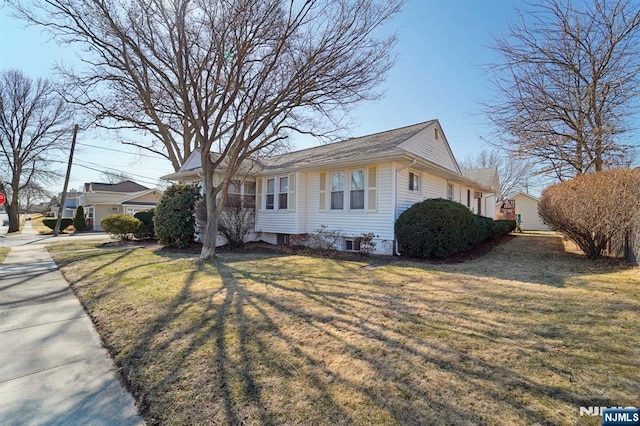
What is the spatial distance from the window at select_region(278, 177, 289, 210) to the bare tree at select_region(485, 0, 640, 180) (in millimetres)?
8150

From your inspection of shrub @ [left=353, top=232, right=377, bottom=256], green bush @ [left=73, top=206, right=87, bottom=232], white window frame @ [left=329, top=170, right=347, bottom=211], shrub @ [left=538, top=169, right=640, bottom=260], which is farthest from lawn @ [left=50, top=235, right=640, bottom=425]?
green bush @ [left=73, top=206, right=87, bottom=232]

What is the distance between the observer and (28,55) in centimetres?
995

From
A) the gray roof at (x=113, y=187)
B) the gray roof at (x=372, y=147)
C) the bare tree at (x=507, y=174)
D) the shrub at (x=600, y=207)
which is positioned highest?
the bare tree at (x=507, y=174)

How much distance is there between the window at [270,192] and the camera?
12.8m

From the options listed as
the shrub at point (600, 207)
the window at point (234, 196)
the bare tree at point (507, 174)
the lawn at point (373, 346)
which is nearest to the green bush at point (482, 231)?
the shrub at point (600, 207)

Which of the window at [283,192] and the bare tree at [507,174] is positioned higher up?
the bare tree at [507,174]

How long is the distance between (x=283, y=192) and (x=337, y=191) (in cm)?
251

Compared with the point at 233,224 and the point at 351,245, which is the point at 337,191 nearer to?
the point at 351,245

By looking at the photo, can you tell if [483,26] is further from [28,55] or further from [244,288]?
[28,55]

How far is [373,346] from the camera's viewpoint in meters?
3.15

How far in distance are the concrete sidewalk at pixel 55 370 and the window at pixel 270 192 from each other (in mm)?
8107

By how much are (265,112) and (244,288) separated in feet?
18.0

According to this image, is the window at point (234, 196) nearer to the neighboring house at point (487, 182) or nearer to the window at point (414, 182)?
the window at point (414, 182)

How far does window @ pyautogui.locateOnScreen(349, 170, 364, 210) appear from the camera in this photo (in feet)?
34.3
